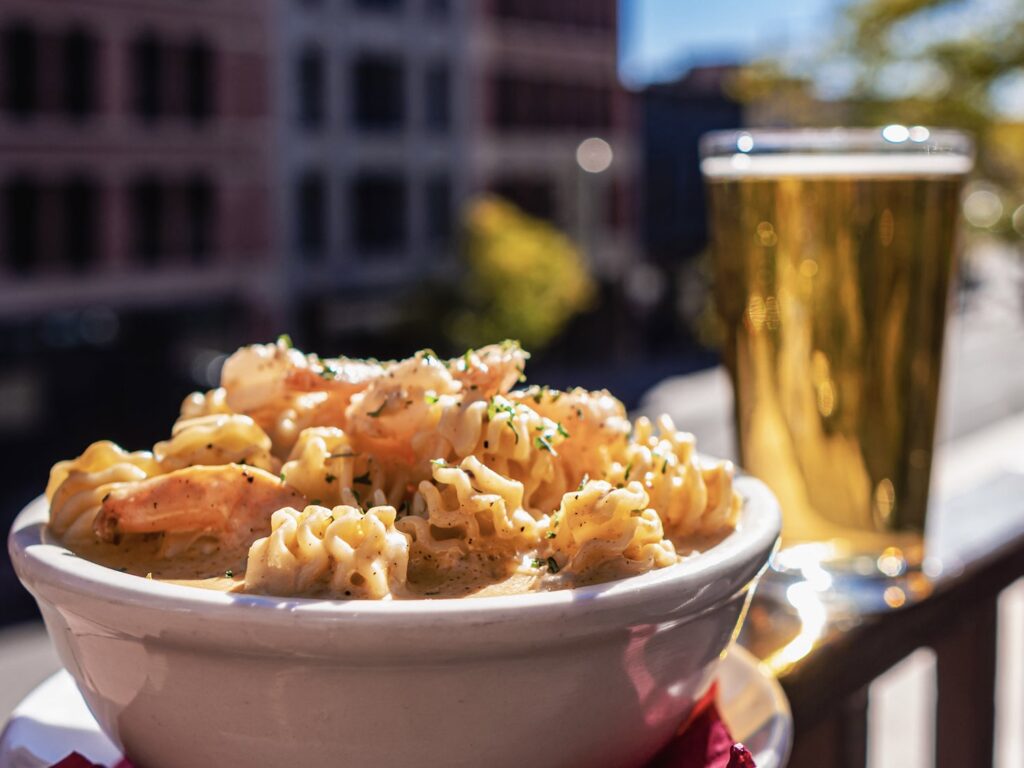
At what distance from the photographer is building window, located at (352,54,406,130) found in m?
18.7

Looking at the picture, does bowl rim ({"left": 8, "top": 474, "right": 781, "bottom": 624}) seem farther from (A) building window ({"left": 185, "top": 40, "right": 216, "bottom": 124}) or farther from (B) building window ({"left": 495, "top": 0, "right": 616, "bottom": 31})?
(B) building window ({"left": 495, "top": 0, "right": 616, "bottom": 31})

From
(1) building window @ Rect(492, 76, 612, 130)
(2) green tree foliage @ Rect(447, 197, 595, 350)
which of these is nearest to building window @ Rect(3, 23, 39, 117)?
(2) green tree foliage @ Rect(447, 197, 595, 350)

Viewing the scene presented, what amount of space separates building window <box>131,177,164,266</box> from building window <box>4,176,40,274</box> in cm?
141

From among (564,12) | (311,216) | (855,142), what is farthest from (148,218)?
(855,142)

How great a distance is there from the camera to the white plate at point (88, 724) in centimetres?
84

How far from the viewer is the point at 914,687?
17.8ft

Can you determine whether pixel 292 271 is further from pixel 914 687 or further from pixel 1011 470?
pixel 1011 470

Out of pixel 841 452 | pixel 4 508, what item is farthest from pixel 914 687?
pixel 4 508

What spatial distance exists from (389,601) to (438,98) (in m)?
19.9

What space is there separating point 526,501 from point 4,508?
13.3m

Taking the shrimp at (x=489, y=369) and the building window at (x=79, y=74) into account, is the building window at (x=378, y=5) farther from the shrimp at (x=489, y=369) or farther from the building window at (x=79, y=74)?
the shrimp at (x=489, y=369)

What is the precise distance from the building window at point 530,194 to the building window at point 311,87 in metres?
3.75

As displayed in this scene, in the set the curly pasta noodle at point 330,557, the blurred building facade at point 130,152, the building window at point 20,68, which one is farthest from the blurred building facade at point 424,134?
the curly pasta noodle at point 330,557

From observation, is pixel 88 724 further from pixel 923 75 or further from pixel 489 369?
pixel 923 75
